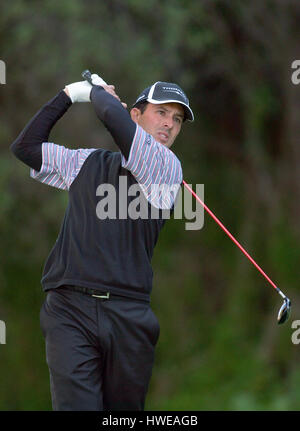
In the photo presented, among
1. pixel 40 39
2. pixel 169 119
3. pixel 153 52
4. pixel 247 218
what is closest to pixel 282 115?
pixel 247 218

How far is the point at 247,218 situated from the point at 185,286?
117 cm

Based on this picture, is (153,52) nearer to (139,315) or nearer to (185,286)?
(185,286)

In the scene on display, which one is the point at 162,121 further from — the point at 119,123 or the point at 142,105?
the point at 119,123

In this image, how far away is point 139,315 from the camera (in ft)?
11.4

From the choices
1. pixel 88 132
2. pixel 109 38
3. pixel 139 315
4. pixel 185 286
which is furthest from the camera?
pixel 185 286

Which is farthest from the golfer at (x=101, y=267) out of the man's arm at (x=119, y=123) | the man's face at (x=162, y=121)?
the man's face at (x=162, y=121)

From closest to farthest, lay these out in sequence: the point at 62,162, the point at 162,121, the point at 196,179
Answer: the point at 62,162 → the point at 162,121 → the point at 196,179

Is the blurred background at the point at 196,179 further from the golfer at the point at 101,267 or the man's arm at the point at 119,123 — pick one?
the man's arm at the point at 119,123

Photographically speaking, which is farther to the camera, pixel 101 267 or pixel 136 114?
pixel 136 114

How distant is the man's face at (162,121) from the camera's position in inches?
146

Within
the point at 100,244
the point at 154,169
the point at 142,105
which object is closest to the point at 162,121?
the point at 142,105

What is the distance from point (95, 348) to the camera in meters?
3.43

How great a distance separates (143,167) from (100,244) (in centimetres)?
35

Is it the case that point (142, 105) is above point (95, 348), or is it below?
above
